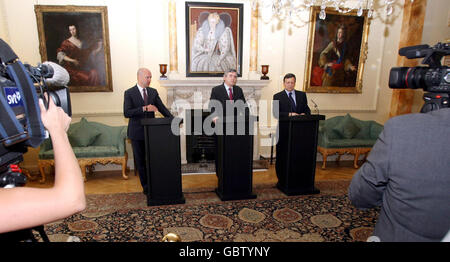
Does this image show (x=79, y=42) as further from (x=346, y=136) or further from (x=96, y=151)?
(x=346, y=136)

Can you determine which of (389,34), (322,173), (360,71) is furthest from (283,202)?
(389,34)

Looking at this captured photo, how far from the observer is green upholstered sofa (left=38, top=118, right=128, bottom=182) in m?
4.61

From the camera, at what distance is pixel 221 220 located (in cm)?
319

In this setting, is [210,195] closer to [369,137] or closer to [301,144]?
[301,144]

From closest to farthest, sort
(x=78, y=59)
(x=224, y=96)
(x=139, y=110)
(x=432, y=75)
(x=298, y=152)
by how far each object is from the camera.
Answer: (x=432, y=75)
(x=139, y=110)
(x=298, y=152)
(x=224, y=96)
(x=78, y=59)

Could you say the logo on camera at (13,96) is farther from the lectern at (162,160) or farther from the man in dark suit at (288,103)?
the man in dark suit at (288,103)

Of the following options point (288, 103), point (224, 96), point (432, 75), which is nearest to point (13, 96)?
point (432, 75)

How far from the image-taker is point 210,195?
13.1 feet

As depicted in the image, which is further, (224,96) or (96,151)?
(96,151)

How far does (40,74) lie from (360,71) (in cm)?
666

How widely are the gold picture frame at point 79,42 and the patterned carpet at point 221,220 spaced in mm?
2451

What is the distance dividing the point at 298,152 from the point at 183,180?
2147mm

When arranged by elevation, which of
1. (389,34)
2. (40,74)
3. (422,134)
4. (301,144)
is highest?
(389,34)

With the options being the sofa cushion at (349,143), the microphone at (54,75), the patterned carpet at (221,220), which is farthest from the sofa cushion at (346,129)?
the microphone at (54,75)
